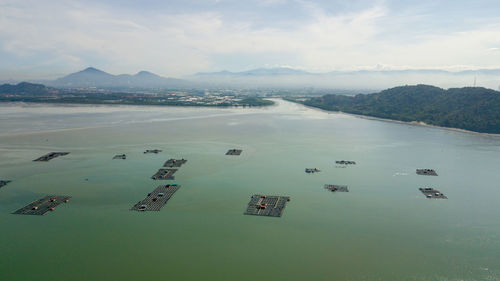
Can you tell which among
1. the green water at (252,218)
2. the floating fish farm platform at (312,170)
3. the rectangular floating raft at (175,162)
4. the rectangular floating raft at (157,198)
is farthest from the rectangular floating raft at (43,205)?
the floating fish farm platform at (312,170)

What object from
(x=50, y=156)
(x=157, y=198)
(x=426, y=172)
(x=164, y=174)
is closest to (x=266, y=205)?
(x=157, y=198)

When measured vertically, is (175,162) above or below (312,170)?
above

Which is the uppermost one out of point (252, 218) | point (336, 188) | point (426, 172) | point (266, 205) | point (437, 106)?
point (437, 106)

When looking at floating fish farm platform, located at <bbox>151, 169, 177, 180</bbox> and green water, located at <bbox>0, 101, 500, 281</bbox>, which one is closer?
green water, located at <bbox>0, 101, 500, 281</bbox>

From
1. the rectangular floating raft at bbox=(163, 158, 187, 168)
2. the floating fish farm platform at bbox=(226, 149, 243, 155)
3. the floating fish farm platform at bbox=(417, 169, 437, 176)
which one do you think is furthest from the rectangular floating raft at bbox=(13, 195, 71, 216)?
the floating fish farm platform at bbox=(417, 169, 437, 176)

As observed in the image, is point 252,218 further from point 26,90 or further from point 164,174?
point 26,90

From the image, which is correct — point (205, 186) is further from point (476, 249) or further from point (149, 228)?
point (476, 249)

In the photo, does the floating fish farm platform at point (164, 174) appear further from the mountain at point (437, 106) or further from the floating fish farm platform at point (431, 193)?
the mountain at point (437, 106)

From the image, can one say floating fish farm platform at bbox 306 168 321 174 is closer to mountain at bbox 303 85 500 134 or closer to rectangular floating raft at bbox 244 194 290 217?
rectangular floating raft at bbox 244 194 290 217
